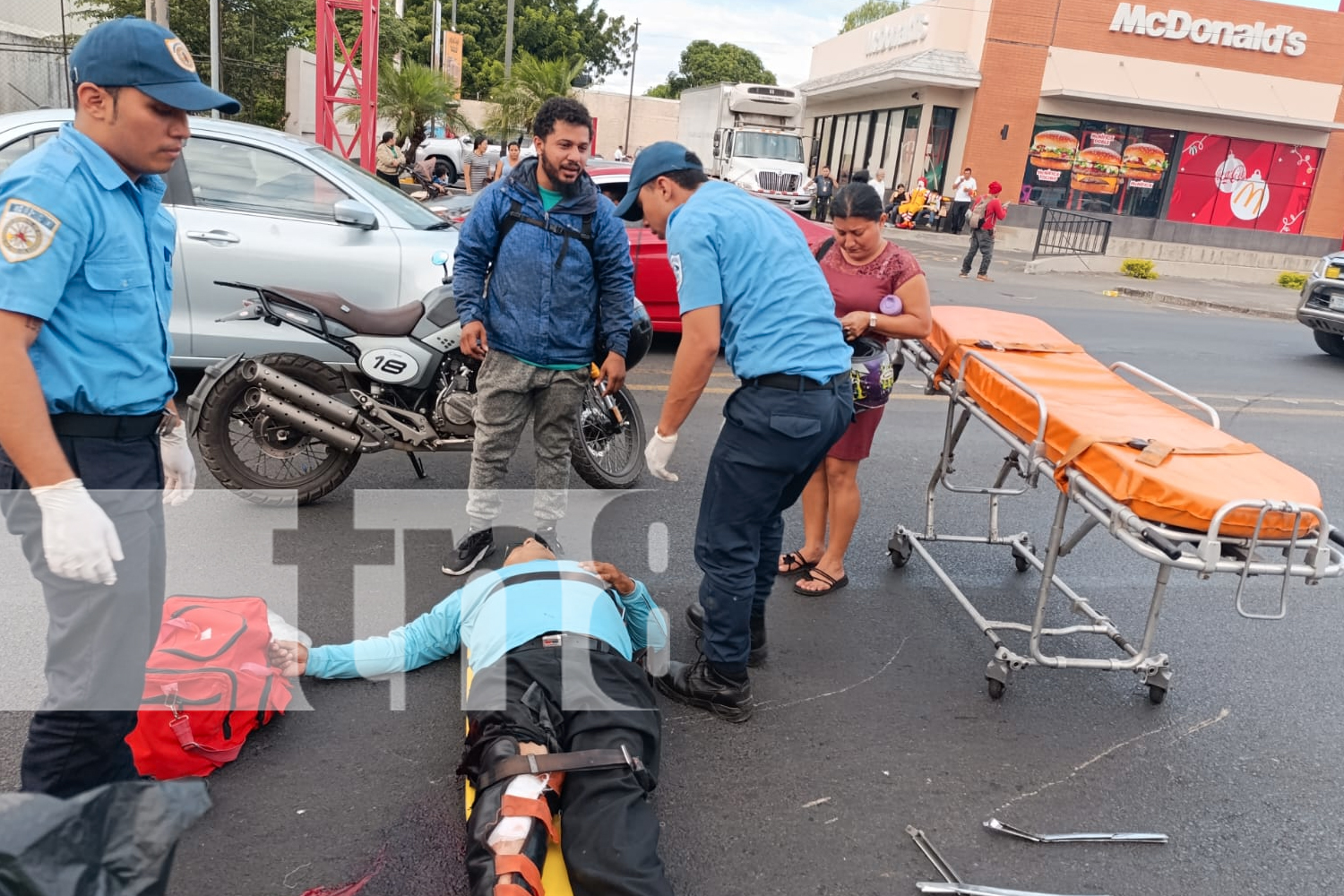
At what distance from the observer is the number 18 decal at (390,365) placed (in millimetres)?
4652

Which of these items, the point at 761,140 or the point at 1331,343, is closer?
the point at 1331,343

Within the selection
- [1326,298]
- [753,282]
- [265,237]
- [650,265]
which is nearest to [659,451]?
[753,282]

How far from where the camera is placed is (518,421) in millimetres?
4160

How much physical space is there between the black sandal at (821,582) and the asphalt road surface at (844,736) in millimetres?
36

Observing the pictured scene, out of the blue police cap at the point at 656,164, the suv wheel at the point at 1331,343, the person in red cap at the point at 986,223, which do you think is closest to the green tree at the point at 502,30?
the person in red cap at the point at 986,223

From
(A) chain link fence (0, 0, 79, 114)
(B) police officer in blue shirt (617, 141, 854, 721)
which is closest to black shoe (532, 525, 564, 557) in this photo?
(B) police officer in blue shirt (617, 141, 854, 721)

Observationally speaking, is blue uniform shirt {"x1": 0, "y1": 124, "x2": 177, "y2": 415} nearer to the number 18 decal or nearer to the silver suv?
the number 18 decal

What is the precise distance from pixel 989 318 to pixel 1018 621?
4.58 feet

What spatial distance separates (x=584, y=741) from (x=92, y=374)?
1506 mm

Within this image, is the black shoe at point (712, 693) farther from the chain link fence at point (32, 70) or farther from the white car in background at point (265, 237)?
the chain link fence at point (32, 70)

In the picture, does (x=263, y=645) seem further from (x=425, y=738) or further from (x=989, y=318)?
(x=989, y=318)

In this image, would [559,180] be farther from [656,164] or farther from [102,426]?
[102,426]

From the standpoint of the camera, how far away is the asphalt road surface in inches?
106

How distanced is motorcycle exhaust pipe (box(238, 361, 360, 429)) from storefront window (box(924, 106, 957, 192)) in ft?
88.2
